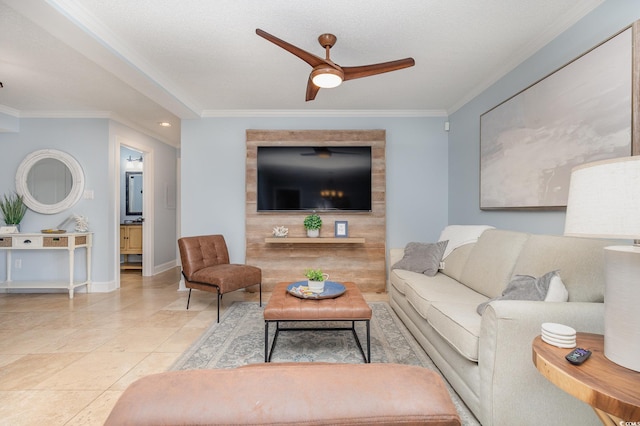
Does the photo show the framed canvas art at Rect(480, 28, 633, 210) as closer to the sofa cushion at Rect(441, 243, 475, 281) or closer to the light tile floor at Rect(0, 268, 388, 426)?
the sofa cushion at Rect(441, 243, 475, 281)

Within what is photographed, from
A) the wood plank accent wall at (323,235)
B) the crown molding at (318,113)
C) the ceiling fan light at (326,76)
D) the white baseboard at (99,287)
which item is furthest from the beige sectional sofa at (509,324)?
the white baseboard at (99,287)

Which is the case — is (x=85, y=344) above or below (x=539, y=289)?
below

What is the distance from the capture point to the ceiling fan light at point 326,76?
7.16 ft

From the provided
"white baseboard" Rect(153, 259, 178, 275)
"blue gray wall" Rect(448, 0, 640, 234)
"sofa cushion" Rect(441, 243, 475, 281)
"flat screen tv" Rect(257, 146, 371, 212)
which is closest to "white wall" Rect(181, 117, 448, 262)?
"blue gray wall" Rect(448, 0, 640, 234)

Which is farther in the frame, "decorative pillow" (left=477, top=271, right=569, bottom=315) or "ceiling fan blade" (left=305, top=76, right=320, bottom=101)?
"ceiling fan blade" (left=305, top=76, right=320, bottom=101)

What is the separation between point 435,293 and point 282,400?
2.04 meters

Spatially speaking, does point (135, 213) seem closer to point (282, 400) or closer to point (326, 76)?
point (326, 76)

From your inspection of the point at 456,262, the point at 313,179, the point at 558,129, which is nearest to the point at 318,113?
the point at 313,179

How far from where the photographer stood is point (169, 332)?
2.70 m

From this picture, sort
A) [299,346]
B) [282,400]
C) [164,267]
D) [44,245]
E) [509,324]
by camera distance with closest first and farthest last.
Result: [282,400] < [509,324] < [299,346] < [44,245] < [164,267]

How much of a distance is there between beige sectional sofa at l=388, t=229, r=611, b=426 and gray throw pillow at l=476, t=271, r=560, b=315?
132 millimetres

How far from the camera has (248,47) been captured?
2.51 meters

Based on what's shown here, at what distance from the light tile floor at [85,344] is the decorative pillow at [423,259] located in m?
0.85

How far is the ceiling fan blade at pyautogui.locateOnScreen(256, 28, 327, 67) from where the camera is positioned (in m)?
1.91
